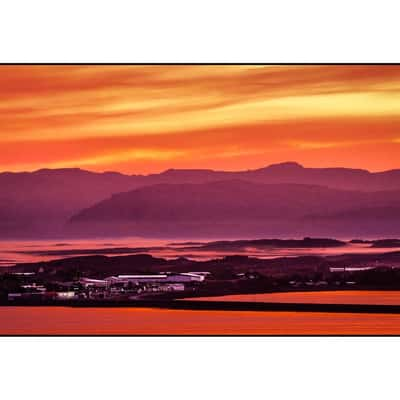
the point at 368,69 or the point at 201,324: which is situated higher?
the point at 368,69

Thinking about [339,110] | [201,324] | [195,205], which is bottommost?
[201,324]

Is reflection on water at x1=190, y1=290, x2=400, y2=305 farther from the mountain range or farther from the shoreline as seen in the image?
the mountain range

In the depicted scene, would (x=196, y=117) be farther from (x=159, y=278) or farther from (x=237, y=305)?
(x=237, y=305)

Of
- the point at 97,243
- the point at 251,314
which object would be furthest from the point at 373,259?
the point at 97,243

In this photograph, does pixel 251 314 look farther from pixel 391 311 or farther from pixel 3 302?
pixel 3 302

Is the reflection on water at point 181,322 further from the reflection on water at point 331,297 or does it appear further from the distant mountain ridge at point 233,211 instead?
the distant mountain ridge at point 233,211

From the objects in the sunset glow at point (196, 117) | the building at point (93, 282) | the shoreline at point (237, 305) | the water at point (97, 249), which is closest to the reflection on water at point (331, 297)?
the shoreline at point (237, 305)
